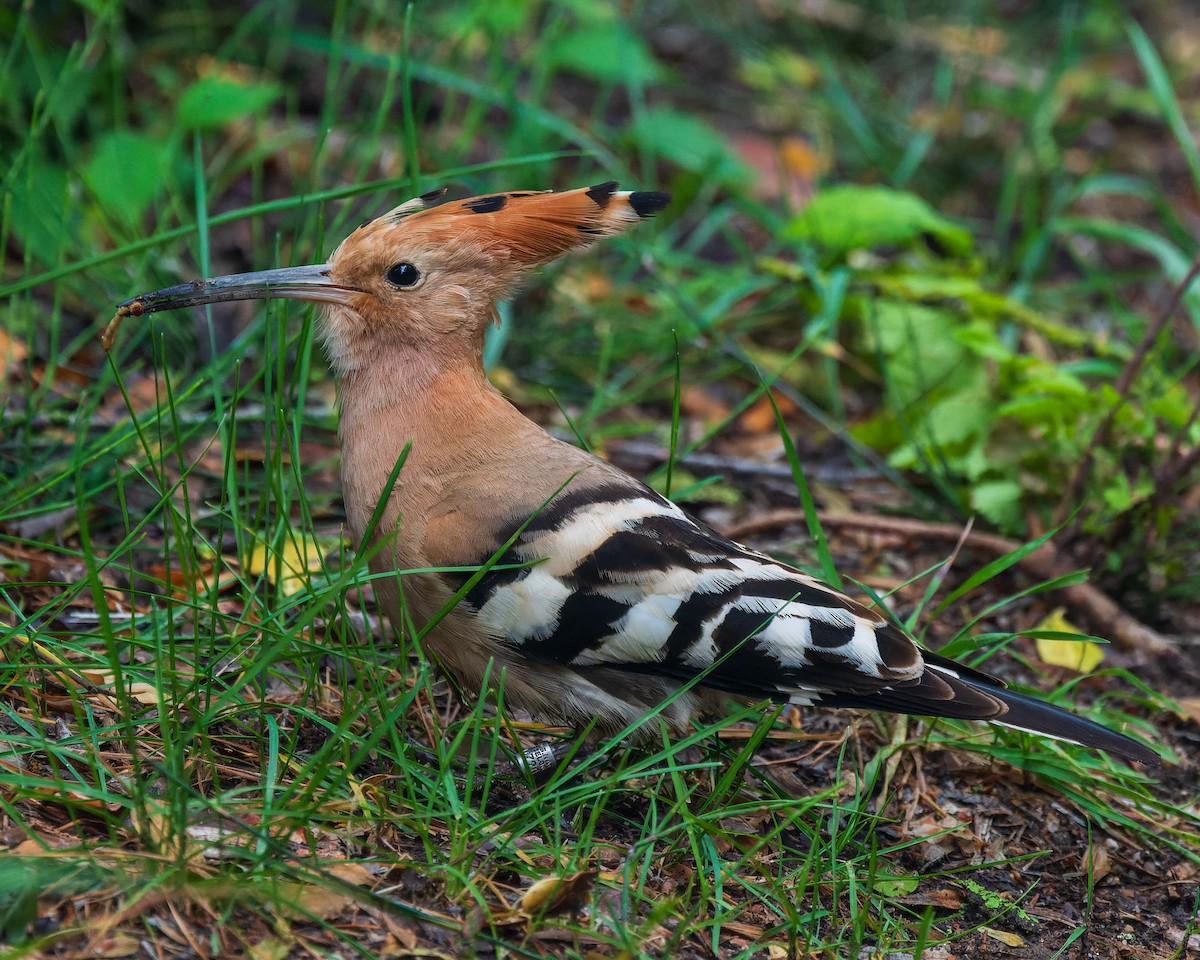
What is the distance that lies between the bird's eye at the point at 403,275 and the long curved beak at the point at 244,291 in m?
0.07

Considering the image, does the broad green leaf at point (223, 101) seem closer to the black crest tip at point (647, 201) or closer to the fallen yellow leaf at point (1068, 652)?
the black crest tip at point (647, 201)

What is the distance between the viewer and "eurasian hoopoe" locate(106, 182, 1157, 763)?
7.49ft

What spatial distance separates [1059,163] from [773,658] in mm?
3532

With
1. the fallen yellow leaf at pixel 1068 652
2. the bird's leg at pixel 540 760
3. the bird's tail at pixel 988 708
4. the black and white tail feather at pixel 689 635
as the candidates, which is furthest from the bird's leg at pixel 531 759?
the fallen yellow leaf at pixel 1068 652

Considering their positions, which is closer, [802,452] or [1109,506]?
[1109,506]

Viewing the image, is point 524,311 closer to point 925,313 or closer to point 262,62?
point 925,313

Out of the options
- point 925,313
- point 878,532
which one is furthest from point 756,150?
point 878,532

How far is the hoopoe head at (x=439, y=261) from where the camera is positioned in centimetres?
258

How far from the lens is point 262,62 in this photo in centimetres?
471

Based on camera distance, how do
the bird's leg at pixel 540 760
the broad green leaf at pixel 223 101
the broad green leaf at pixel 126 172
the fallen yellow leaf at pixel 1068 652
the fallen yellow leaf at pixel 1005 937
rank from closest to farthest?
1. the fallen yellow leaf at pixel 1005 937
2. the bird's leg at pixel 540 760
3. the fallen yellow leaf at pixel 1068 652
4. the broad green leaf at pixel 126 172
5. the broad green leaf at pixel 223 101

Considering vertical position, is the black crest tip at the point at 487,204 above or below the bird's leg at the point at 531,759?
above

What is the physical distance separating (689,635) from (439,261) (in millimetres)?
914

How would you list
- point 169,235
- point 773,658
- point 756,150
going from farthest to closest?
point 756,150 < point 169,235 < point 773,658

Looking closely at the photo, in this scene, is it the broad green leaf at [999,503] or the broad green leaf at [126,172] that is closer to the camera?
the broad green leaf at [999,503]
